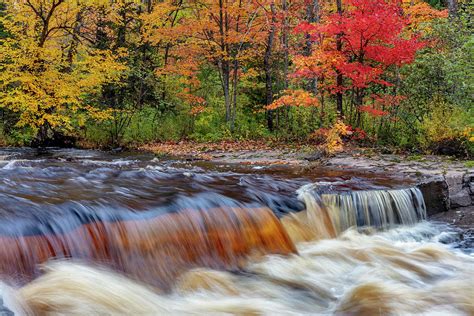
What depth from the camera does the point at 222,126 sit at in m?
18.1

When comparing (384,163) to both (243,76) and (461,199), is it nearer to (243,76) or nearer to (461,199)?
(461,199)

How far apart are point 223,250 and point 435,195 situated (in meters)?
4.37

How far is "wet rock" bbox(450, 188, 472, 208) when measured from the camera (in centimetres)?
769

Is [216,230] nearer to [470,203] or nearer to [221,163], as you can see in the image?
[470,203]

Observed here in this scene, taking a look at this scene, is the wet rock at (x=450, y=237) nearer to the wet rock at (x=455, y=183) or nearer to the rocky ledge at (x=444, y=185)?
the rocky ledge at (x=444, y=185)

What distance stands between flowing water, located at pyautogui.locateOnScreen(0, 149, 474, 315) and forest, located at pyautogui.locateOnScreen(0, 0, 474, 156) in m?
5.22

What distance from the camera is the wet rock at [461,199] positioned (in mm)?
7688

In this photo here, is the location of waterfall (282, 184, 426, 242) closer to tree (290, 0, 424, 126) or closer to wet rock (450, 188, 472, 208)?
wet rock (450, 188, 472, 208)

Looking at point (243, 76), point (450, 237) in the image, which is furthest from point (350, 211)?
point (243, 76)

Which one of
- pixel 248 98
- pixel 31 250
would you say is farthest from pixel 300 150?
pixel 31 250

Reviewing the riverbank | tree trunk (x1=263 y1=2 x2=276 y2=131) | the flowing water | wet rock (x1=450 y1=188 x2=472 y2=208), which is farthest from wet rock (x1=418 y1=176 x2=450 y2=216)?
tree trunk (x1=263 y1=2 x2=276 y2=131)

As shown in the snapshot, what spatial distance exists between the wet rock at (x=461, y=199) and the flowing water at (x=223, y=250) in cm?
87

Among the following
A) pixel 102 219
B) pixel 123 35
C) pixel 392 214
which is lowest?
pixel 392 214

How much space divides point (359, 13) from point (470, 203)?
21.2 feet
